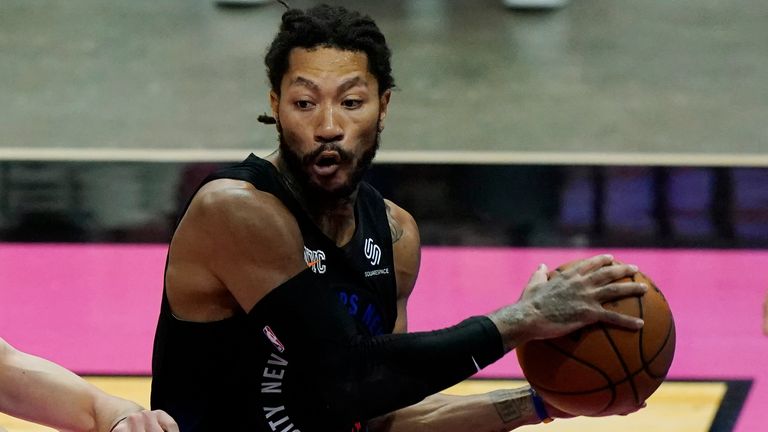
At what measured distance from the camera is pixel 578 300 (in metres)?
2.68

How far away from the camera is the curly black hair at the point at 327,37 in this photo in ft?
9.29

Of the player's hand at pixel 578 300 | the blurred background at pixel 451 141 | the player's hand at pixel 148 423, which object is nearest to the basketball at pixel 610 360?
the player's hand at pixel 578 300

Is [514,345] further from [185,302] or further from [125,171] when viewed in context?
[125,171]

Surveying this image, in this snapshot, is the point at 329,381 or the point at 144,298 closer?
the point at 329,381

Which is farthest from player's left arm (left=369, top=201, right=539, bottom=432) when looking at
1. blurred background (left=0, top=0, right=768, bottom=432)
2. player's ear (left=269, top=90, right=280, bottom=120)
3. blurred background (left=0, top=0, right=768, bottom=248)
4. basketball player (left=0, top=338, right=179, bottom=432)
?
blurred background (left=0, top=0, right=768, bottom=248)

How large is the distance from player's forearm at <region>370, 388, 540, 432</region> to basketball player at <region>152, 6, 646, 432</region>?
289 mm

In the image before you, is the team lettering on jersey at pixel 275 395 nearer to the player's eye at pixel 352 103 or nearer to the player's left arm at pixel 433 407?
the player's left arm at pixel 433 407

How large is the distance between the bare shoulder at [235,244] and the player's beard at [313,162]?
101 millimetres

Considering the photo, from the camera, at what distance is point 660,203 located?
640cm

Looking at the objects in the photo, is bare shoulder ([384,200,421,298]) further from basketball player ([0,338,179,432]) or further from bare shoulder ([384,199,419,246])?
basketball player ([0,338,179,432])

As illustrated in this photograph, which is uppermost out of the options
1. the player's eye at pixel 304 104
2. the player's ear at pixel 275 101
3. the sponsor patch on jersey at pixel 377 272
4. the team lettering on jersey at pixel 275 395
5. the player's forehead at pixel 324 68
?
the player's forehead at pixel 324 68

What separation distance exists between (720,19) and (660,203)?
12.1ft

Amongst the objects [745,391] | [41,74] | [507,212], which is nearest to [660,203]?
[507,212]

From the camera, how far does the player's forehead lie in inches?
110
